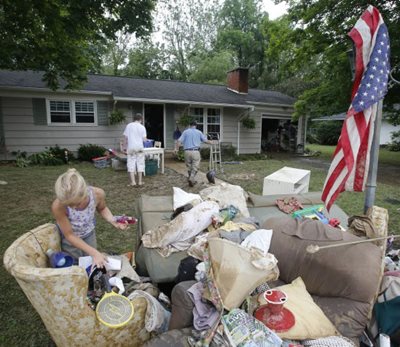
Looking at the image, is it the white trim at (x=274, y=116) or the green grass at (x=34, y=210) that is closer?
the green grass at (x=34, y=210)

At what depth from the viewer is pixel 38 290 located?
72.0 inches

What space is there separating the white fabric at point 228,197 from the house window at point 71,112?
30.7 ft

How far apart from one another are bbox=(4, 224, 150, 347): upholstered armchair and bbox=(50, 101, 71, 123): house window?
1049cm

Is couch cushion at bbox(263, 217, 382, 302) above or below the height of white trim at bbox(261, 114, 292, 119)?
below

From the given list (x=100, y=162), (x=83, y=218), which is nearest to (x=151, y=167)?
(x=100, y=162)

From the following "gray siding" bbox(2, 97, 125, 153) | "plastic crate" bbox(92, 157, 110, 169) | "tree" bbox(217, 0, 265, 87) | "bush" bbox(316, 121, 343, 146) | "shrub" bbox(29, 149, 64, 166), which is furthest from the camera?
"tree" bbox(217, 0, 265, 87)

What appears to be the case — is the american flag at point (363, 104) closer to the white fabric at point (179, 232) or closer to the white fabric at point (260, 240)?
the white fabric at point (260, 240)

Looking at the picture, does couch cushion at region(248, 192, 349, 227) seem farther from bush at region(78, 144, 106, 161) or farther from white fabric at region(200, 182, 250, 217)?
bush at region(78, 144, 106, 161)

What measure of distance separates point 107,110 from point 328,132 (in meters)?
21.3

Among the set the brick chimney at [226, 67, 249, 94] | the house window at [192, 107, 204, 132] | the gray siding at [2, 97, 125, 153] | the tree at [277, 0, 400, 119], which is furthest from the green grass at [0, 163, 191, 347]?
the brick chimney at [226, 67, 249, 94]

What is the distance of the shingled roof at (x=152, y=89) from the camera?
1129 cm

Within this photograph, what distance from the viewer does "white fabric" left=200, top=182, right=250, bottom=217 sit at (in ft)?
12.6

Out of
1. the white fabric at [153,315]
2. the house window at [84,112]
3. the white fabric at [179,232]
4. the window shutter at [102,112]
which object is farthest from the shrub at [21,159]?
the white fabric at [153,315]

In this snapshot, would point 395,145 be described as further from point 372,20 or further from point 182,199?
point 182,199
